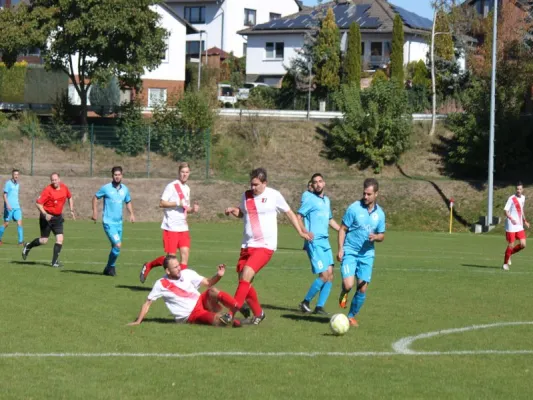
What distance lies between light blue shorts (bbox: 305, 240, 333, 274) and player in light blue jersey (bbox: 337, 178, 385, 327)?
137cm

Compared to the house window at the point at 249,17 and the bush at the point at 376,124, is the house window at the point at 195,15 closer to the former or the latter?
the house window at the point at 249,17

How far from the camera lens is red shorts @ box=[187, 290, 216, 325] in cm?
1277

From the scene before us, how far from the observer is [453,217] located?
4534 centimetres

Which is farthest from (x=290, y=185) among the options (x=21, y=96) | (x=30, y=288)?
(x=30, y=288)

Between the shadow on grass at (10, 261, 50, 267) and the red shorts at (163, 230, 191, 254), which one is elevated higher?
the red shorts at (163, 230, 191, 254)

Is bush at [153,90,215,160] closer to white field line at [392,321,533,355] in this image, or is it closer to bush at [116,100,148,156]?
bush at [116,100,148,156]

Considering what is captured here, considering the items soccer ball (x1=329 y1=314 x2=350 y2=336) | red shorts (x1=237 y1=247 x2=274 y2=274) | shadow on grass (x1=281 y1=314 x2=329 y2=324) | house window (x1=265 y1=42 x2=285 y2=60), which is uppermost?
house window (x1=265 y1=42 x2=285 y2=60)

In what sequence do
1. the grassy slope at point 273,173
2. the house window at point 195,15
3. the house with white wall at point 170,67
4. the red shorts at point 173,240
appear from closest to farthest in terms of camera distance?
1. the red shorts at point 173,240
2. the grassy slope at point 273,173
3. the house with white wall at point 170,67
4. the house window at point 195,15

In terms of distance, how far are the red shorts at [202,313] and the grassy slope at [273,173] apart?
30513 mm

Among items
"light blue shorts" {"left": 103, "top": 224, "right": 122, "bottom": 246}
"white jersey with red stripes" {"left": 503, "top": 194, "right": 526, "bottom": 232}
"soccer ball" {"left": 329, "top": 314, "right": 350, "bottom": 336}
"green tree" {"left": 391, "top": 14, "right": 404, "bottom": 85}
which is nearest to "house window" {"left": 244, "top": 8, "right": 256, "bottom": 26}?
"green tree" {"left": 391, "top": 14, "right": 404, "bottom": 85}

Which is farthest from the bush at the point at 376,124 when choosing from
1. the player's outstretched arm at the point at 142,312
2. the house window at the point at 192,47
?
the house window at the point at 192,47

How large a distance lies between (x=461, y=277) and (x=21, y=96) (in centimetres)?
4618

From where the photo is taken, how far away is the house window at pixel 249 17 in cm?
9950

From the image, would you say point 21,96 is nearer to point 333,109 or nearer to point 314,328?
point 333,109
